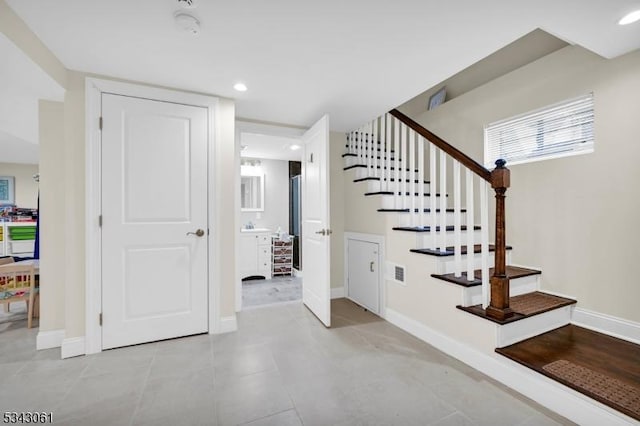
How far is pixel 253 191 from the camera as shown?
5.26 m

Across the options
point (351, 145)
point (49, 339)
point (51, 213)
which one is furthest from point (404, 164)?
point (49, 339)

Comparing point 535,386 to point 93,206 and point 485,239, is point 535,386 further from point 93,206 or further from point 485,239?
point 93,206

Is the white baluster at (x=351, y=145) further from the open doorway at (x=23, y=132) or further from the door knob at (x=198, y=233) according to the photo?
the open doorway at (x=23, y=132)

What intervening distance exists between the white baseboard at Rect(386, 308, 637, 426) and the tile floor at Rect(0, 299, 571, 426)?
0.19 feet

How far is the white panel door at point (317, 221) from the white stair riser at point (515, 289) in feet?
3.87

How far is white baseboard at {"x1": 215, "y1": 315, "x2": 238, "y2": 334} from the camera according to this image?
8.12 feet

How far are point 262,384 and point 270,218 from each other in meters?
3.87

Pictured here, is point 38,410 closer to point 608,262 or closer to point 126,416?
point 126,416

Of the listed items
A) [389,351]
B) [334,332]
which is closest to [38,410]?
[334,332]

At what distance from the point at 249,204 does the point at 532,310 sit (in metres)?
4.54

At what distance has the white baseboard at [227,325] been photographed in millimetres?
2475

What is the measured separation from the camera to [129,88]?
2197 millimetres

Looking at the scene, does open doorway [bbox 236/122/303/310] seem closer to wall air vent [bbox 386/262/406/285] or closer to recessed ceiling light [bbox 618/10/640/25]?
wall air vent [bbox 386/262/406/285]

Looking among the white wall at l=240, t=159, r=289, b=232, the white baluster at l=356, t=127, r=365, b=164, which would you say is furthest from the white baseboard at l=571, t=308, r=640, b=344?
the white wall at l=240, t=159, r=289, b=232
